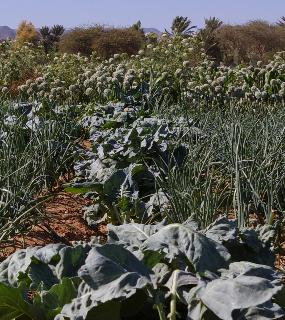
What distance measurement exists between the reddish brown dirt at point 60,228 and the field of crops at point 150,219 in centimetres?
5

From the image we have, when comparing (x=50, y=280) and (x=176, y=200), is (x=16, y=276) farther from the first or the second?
(x=176, y=200)

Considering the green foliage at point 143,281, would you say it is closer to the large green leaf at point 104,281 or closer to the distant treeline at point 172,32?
the large green leaf at point 104,281

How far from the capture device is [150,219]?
3928 millimetres

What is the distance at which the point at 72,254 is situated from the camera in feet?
8.41

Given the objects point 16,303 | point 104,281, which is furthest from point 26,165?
point 104,281

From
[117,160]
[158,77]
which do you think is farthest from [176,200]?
[158,77]

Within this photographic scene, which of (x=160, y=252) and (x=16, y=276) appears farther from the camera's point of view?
(x=16, y=276)

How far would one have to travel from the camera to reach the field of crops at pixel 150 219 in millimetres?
2273

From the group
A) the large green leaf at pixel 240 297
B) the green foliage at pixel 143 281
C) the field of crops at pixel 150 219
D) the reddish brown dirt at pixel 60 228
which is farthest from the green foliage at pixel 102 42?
the large green leaf at pixel 240 297

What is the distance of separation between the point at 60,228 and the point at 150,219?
0.65 meters

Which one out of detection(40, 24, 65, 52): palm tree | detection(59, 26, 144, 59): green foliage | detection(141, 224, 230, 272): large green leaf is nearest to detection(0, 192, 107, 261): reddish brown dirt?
detection(141, 224, 230, 272): large green leaf

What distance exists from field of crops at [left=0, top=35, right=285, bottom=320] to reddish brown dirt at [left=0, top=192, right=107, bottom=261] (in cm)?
5

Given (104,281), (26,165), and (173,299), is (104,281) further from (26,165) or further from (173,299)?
(26,165)

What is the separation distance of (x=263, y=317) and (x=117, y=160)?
9.77 ft
